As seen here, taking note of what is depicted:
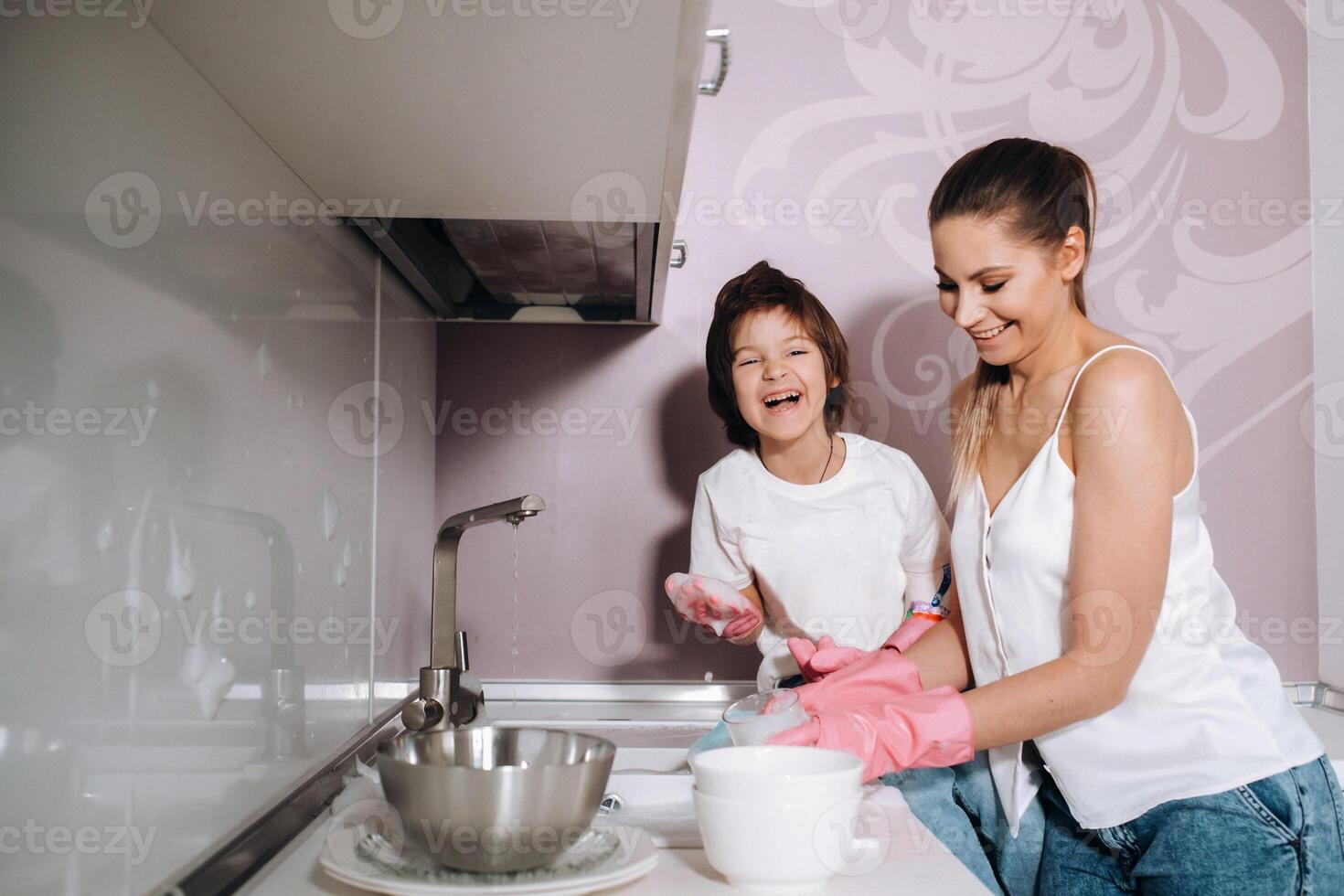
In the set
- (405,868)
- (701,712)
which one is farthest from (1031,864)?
(405,868)

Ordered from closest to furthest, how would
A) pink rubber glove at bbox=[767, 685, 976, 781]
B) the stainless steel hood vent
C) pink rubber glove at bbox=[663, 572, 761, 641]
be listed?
pink rubber glove at bbox=[767, 685, 976, 781]
the stainless steel hood vent
pink rubber glove at bbox=[663, 572, 761, 641]

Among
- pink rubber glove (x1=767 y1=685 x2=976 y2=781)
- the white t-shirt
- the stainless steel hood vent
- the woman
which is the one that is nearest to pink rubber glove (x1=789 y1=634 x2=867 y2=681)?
the woman

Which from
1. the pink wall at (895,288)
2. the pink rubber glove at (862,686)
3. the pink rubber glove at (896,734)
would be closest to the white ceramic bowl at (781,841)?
the pink rubber glove at (896,734)

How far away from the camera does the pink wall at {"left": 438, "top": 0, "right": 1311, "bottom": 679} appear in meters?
1.57

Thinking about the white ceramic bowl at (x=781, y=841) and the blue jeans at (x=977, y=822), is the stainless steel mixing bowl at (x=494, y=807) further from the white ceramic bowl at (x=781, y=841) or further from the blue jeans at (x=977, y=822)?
the blue jeans at (x=977, y=822)

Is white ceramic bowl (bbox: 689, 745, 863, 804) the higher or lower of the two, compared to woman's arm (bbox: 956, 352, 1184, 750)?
lower

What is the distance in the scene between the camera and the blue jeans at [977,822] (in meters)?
1.03

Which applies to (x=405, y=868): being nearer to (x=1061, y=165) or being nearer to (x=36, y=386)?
(x=36, y=386)

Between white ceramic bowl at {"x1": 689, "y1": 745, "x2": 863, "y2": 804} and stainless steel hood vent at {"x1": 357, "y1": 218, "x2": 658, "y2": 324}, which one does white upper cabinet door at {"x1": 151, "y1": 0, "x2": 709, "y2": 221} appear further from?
white ceramic bowl at {"x1": 689, "y1": 745, "x2": 863, "y2": 804}

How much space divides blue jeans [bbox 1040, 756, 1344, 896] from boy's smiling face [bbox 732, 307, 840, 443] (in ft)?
2.00

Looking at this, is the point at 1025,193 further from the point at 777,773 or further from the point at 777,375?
the point at 777,773

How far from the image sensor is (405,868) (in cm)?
62

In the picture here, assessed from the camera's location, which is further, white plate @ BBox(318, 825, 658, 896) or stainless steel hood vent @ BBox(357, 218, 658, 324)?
stainless steel hood vent @ BBox(357, 218, 658, 324)

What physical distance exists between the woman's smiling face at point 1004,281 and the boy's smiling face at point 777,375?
31 centimetres
